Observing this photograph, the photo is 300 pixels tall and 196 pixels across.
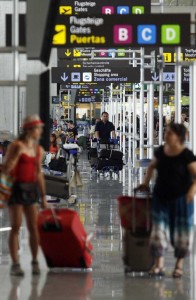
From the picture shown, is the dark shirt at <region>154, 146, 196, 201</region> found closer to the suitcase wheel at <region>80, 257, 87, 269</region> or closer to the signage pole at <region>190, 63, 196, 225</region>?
the suitcase wheel at <region>80, 257, 87, 269</region>

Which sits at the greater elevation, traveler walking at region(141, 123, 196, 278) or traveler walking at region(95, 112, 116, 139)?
traveler walking at region(141, 123, 196, 278)

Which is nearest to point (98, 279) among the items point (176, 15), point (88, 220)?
point (176, 15)

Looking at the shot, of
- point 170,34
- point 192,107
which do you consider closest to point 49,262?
point 170,34

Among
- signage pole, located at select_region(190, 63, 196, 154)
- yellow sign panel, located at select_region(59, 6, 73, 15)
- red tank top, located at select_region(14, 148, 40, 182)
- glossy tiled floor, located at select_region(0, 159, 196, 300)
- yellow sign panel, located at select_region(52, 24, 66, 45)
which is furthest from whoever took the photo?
yellow sign panel, located at select_region(59, 6, 73, 15)

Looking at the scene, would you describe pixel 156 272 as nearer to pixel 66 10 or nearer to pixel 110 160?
pixel 66 10

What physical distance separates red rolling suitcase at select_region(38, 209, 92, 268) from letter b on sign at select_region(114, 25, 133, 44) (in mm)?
2302

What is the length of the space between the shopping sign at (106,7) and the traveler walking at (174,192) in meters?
7.82

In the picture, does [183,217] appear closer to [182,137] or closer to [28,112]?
[182,137]

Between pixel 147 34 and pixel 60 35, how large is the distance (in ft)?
3.65

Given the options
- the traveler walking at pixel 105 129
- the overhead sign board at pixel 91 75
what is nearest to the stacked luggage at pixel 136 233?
the overhead sign board at pixel 91 75

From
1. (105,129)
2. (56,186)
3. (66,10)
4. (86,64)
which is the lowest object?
(105,129)

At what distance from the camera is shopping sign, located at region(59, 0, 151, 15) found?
18.7 meters

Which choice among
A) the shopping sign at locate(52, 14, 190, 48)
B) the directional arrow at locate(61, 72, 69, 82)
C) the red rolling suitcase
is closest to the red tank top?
the red rolling suitcase

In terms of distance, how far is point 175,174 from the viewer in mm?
10750
